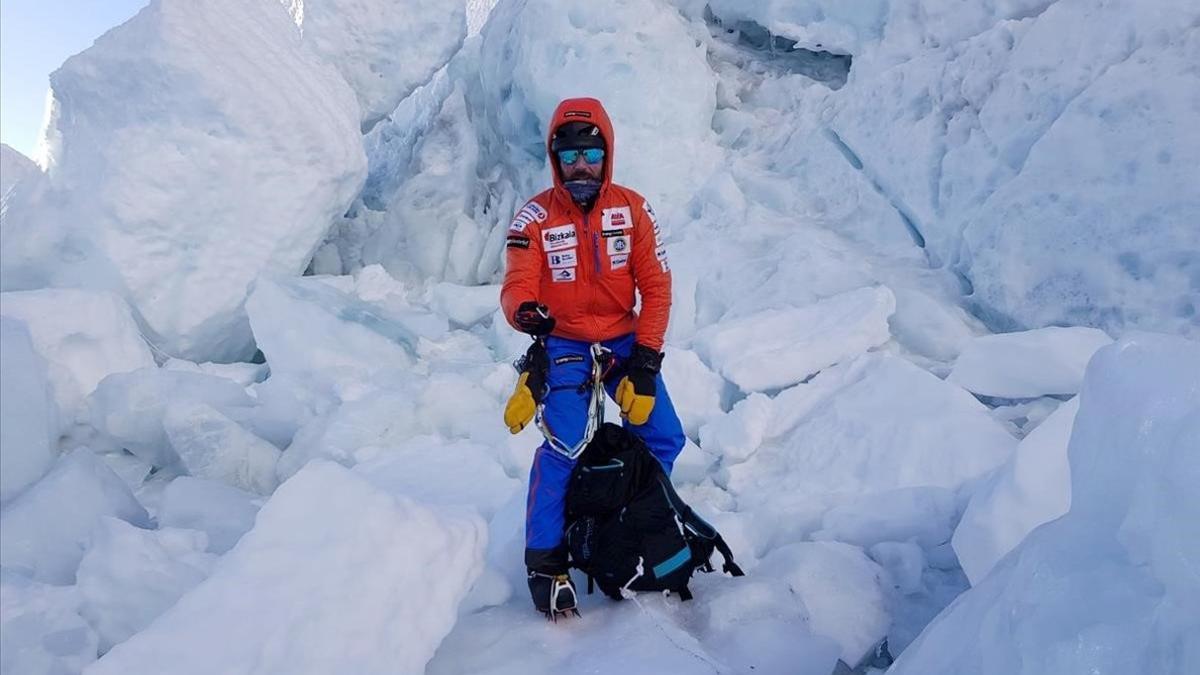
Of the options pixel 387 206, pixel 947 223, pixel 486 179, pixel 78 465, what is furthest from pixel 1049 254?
pixel 387 206

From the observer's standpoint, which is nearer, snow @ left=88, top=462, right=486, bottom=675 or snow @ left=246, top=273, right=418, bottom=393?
snow @ left=88, top=462, right=486, bottom=675

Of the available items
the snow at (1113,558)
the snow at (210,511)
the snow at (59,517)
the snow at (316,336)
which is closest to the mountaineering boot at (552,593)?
the snow at (1113,558)

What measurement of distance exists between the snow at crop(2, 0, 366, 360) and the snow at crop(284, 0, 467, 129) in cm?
161

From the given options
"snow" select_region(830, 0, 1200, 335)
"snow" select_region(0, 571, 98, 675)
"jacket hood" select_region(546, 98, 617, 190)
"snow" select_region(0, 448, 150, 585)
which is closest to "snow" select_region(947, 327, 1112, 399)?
"snow" select_region(830, 0, 1200, 335)

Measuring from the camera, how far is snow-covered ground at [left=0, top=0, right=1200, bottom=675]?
1401 millimetres

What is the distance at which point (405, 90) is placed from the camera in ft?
27.0

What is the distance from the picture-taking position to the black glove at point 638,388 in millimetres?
1991

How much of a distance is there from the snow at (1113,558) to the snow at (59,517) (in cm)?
294

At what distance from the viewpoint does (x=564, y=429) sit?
2.03 m

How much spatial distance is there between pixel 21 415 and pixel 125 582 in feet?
5.27

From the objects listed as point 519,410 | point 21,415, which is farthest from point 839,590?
point 21,415

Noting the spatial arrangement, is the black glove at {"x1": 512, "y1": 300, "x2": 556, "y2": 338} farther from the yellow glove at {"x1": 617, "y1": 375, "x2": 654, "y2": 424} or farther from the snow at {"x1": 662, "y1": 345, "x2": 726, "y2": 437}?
the snow at {"x1": 662, "y1": 345, "x2": 726, "y2": 437}

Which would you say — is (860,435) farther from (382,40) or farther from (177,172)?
(382,40)

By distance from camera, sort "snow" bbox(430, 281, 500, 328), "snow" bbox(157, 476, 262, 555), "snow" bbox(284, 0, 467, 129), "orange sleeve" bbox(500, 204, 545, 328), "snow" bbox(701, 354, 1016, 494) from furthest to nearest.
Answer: "snow" bbox(284, 0, 467, 129), "snow" bbox(430, 281, 500, 328), "snow" bbox(157, 476, 262, 555), "snow" bbox(701, 354, 1016, 494), "orange sleeve" bbox(500, 204, 545, 328)
